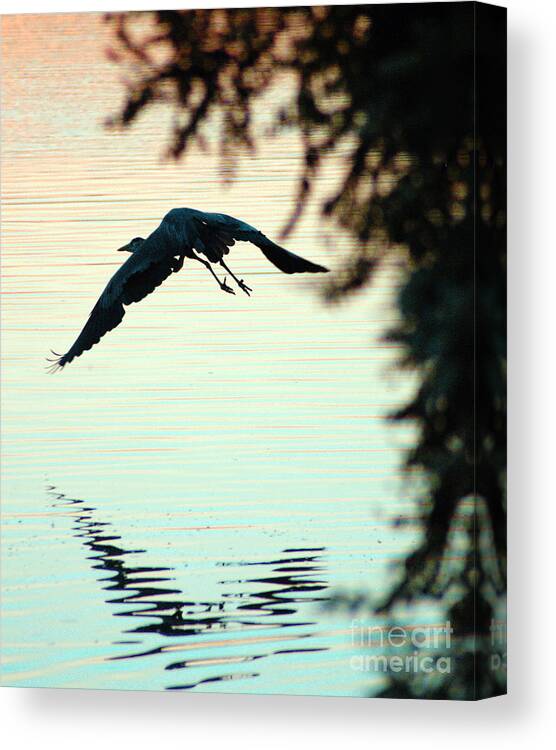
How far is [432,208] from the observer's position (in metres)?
6.34

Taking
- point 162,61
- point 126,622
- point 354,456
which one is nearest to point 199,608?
point 126,622

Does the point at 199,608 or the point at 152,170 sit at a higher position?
the point at 152,170

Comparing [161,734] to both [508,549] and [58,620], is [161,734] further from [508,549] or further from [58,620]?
[508,549]

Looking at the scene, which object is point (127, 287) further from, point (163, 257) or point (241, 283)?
point (241, 283)

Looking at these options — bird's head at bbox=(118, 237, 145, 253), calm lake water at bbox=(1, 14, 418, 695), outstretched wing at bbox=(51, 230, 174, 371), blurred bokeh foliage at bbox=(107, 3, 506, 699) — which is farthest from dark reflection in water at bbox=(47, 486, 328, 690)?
bird's head at bbox=(118, 237, 145, 253)

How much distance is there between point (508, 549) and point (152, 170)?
1.77 metres

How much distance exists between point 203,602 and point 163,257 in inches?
46.6

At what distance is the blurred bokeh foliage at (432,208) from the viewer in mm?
6305

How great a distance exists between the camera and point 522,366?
255 inches

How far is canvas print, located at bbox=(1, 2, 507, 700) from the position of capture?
6332mm

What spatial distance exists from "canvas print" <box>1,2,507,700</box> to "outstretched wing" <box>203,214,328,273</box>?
0.03 feet

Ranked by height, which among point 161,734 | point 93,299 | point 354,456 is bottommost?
point 161,734

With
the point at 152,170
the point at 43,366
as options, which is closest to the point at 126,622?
the point at 43,366

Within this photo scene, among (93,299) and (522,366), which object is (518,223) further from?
(93,299)
